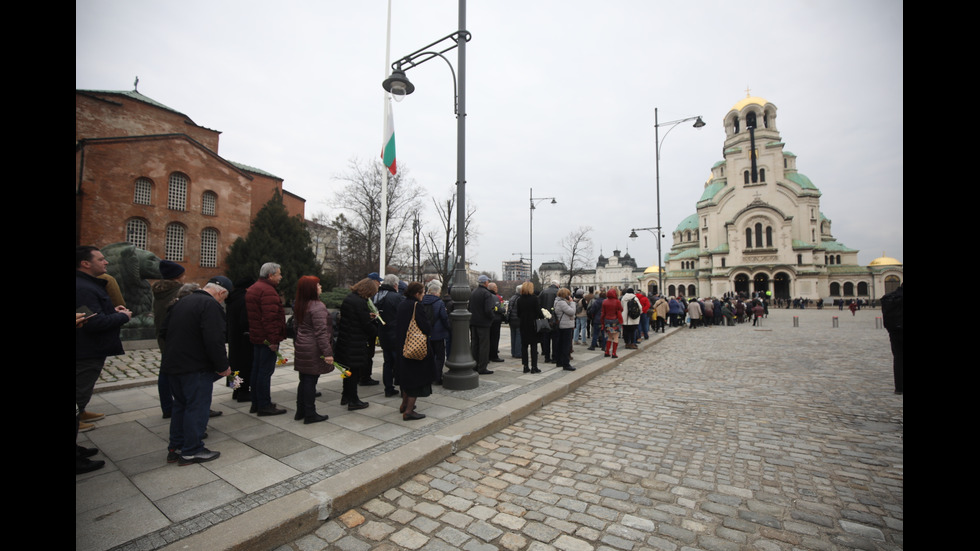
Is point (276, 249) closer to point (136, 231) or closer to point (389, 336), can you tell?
point (136, 231)

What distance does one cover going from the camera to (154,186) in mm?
24656

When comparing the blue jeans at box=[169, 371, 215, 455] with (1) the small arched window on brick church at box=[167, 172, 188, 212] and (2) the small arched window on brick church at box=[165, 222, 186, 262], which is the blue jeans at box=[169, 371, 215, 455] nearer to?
(2) the small arched window on brick church at box=[165, 222, 186, 262]

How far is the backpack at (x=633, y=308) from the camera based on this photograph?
39.1 feet

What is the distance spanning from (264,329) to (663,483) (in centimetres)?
490

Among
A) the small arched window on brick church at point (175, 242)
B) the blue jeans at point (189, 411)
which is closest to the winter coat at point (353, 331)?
the blue jeans at point (189, 411)

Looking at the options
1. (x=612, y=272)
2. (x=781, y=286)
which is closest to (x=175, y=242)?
(x=781, y=286)

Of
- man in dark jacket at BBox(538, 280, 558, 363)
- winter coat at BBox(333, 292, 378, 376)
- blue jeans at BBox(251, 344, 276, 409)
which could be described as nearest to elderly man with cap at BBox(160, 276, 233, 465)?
blue jeans at BBox(251, 344, 276, 409)

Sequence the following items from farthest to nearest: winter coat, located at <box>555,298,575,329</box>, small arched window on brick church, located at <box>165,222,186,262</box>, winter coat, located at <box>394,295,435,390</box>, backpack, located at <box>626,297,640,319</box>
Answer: small arched window on brick church, located at <box>165,222,186,262</box> < backpack, located at <box>626,297,640,319</box> < winter coat, located at <box>555,298,575,329</box> < winter coat, located at <box>394,295,435,390</box>

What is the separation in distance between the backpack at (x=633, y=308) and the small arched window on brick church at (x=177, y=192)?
94.1ft

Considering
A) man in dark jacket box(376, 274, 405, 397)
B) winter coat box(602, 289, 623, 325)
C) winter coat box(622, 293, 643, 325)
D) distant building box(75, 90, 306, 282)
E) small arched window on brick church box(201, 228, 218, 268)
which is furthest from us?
small arched window on brick church box(201, 228, 218, 268)

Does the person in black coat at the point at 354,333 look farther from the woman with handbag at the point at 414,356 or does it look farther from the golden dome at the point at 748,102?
the golden dome at the point at 748,102

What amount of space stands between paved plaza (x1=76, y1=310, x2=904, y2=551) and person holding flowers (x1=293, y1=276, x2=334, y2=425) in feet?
1.30

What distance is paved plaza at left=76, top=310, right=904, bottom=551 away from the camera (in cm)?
287
